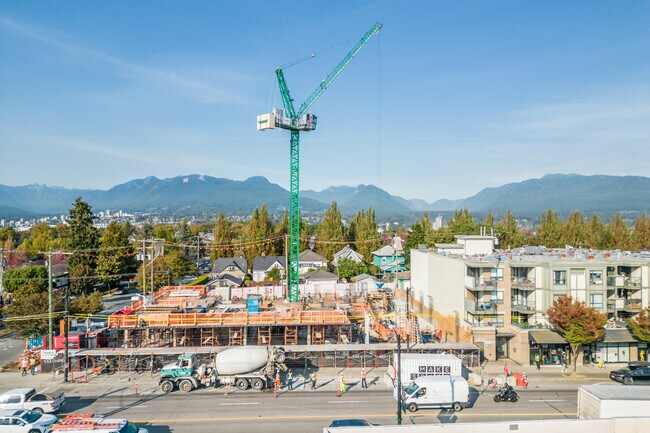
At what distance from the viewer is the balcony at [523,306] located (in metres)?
40.8

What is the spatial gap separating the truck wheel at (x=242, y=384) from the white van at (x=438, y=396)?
11.2 metres

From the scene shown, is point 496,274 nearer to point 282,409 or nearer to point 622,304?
point 622,304

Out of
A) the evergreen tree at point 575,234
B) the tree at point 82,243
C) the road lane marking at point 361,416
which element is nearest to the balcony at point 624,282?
the road lane marking at point 361,416

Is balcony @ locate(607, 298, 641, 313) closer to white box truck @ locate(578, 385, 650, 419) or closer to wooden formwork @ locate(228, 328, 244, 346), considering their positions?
white box truck @ locate(578, 385, 650, 419)

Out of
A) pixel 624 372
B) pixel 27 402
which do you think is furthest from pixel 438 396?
pixel 27 402

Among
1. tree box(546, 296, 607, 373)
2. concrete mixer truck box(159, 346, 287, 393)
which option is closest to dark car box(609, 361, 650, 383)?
tree box(546, 296, 607, 373)

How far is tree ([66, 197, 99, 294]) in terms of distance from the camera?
71.3 meters

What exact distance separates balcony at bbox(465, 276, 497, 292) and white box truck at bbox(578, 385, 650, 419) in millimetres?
16777

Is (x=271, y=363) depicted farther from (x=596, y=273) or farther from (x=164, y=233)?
(x=164, y=233)

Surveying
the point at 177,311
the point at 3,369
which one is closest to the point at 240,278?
the point at 177,311

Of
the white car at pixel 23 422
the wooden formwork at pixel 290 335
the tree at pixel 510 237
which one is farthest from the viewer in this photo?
the tree at pixel 510 237

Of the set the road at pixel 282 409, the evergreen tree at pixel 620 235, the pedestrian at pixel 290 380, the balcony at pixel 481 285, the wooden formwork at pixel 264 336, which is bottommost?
the pedestrian at pixel 290 380

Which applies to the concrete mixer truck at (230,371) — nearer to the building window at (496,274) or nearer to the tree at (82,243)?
the building window at (496,274)

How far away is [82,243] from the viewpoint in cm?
7369
